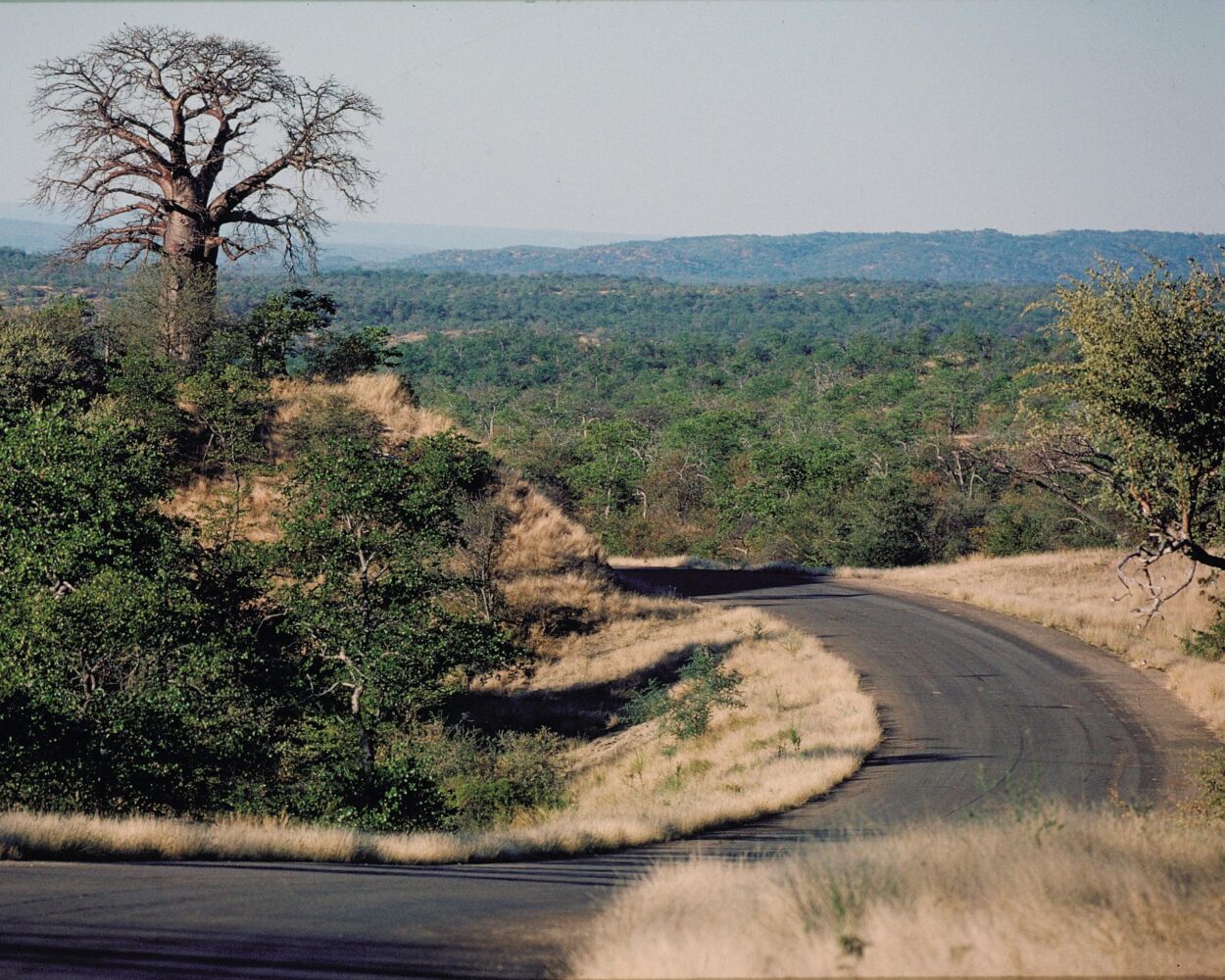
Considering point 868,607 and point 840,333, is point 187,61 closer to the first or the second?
point 868,607

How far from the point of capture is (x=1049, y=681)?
719 inches

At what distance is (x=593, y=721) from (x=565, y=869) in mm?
12071

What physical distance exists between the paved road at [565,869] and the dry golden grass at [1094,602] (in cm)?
52

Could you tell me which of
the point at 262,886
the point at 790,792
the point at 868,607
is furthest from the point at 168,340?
the point at 262,886

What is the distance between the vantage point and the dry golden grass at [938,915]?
427cm

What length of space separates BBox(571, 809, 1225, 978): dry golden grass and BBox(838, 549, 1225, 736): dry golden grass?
360 inches

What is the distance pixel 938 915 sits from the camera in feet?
15.0

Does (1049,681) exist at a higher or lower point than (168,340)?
lower

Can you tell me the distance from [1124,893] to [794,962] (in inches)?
62.7

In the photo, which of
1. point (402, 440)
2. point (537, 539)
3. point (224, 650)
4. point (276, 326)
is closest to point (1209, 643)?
point (537, 539)

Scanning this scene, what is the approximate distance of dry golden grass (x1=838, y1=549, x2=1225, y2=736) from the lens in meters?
17.6

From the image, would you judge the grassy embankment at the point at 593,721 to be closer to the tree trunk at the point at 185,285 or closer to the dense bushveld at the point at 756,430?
the tree trunk at the point at 185,285

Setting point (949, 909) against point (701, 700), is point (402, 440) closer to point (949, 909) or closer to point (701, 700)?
point (701, 700)

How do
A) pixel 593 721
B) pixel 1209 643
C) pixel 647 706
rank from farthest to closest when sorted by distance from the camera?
pixel 593 721
pixel 1209 643
pixel 647 706
